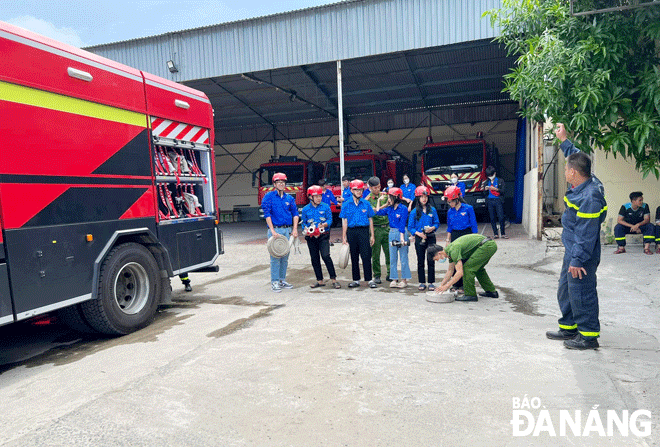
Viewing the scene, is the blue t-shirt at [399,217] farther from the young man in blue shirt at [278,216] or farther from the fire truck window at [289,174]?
the fire truck window at [289,174]

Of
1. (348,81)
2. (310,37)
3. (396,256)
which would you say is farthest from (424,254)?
(348,81)

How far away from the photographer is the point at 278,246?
6555 millimetres

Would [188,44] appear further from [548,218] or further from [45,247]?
[548,218]

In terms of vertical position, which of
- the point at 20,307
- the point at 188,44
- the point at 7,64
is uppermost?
the point at 188,44

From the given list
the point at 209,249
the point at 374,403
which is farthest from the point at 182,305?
the point at 374,403

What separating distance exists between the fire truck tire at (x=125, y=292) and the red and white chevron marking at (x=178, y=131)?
1411mm

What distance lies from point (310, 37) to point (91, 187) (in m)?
9.03

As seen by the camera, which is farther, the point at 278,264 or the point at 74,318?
the point at 278,264

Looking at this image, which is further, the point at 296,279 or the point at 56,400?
the point at 296,279

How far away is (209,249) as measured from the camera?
6.33m

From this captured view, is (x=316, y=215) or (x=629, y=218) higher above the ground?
(x=316, y=215)

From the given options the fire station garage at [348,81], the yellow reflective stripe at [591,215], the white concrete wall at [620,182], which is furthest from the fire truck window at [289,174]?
the yellow reflective stripe at [591,215]

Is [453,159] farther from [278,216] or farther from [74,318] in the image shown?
[74,318]

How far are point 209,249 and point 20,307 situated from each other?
272cm
